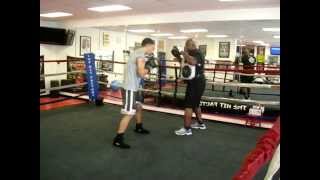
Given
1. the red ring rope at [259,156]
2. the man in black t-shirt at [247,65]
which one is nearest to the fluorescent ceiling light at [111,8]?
the man in black t-shirt at [247,65]

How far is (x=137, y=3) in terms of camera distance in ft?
20.4

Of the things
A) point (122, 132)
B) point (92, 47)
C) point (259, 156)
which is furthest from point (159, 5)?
point (259, 156)

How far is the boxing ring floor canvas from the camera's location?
287 centimetres

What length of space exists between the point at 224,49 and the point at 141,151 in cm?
527

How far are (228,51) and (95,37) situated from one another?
4.34 metres

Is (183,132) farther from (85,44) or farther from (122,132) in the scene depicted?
(85,44)

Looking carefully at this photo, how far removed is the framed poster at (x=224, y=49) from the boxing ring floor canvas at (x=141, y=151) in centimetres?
353

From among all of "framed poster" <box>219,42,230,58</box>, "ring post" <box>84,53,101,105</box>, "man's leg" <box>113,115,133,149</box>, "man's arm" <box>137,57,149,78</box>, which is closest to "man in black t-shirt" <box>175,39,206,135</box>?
"man's arm" <box>137,57,149,78</box>

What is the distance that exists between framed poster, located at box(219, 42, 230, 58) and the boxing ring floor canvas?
3.53 meters

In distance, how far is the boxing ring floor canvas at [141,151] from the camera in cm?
287

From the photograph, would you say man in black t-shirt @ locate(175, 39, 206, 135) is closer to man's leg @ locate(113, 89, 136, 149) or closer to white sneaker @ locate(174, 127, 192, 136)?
white sneaker @ locate(174, 127, 192, 136)

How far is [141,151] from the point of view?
3480 millimetres

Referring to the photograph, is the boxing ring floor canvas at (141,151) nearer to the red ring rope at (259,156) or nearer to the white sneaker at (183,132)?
the white sneaker at (183,132)
